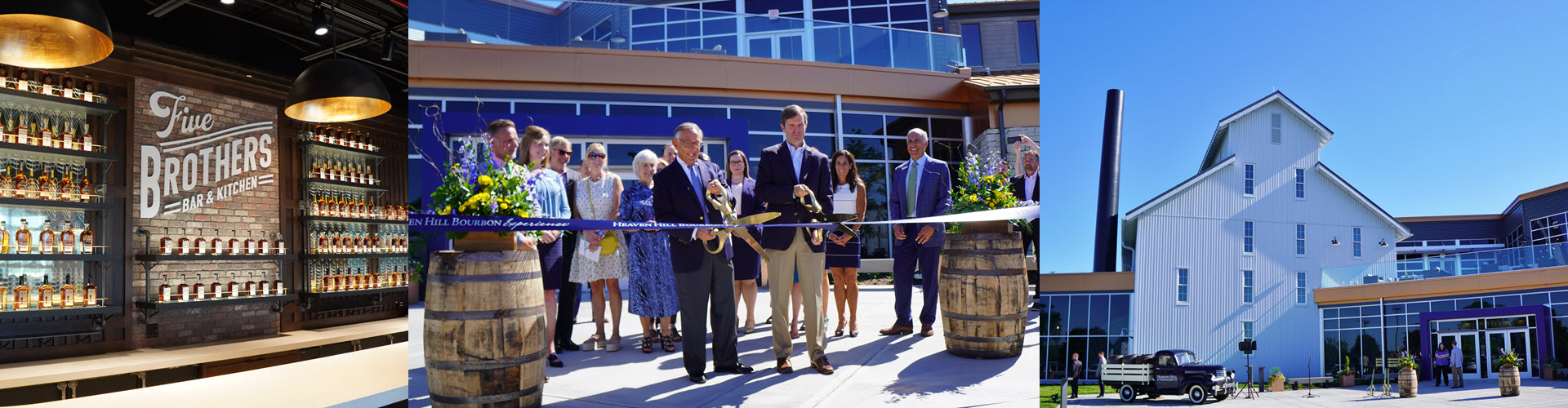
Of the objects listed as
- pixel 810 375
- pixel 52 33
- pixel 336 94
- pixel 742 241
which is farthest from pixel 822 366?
pixel 52 33

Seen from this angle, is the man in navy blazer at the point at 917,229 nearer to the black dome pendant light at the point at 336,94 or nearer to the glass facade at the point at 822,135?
the glass facade at the point at 822,135

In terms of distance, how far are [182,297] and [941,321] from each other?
13.0 feet

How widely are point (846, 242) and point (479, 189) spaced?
1.40 metres

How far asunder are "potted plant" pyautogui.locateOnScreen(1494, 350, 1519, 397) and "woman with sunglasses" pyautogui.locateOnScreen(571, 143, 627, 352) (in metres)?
3.72

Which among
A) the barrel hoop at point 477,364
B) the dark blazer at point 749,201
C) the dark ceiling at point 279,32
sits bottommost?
the barrel hoop at point 477,364

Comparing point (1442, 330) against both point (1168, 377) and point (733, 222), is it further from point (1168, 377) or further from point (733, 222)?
point (733, 222)

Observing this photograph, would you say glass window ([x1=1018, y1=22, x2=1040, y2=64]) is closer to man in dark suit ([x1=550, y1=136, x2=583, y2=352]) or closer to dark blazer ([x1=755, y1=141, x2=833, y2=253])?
dark blazer ([x1=755, y1=141, x2=833, y2=253])

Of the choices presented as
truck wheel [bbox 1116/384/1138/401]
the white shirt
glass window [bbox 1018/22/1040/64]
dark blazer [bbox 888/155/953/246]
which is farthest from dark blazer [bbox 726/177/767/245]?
truck wheel [bbox 1116/384/1138/401]

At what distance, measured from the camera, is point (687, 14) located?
3.25m

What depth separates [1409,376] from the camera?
3.47 meters

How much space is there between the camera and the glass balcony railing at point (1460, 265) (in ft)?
11.1

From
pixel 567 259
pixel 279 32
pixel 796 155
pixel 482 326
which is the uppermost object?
pixel 279 32

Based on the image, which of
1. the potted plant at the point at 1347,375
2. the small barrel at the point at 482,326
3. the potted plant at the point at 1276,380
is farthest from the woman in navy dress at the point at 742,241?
the potted plant at the point at 1347,375

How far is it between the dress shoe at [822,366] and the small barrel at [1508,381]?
2889 mm
